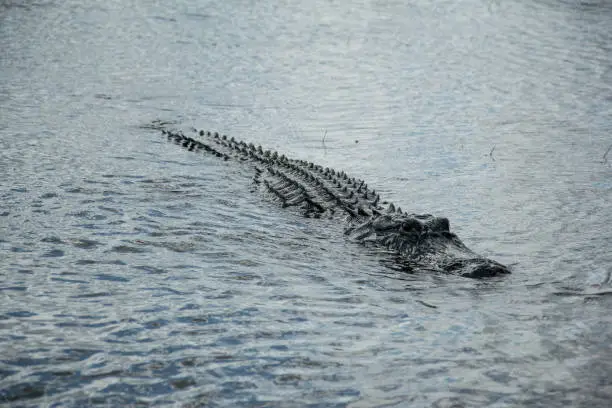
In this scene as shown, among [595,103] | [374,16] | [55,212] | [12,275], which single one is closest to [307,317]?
[12,275]

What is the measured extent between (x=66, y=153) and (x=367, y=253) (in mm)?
5138

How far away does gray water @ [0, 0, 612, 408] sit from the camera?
17.1ft

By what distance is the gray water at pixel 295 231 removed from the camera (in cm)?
521

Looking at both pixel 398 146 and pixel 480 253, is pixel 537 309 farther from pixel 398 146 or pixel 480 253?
pixel 398 146

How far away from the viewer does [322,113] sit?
49.3ft

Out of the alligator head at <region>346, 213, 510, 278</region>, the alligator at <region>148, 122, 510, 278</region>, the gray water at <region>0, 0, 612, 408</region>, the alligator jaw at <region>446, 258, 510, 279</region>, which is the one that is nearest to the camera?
the gray water at <region>0, 0, 612, 408</region>

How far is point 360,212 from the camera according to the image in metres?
8.75

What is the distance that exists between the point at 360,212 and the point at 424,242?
113cm

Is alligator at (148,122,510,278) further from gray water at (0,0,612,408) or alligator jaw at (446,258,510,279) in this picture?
gray water at (0,0,612,408)

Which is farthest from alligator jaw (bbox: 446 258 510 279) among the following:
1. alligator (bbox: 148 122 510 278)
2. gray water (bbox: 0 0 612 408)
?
gray water (bbox: 0 0 612 408)

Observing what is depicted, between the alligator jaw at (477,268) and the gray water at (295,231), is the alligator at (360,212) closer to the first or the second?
the alligator jaw at (477,268)

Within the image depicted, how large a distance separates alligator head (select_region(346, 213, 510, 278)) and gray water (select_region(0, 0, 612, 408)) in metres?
0.20

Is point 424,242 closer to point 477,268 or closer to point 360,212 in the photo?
point 477,268

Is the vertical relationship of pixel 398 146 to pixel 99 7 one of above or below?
below
